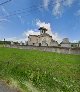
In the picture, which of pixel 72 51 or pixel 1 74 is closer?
pixel 1 74

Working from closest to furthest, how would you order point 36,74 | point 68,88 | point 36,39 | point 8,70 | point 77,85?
1. point 68,88
2. point 77,85
3. point 36,74
4. point 8,70
5. point 36,39

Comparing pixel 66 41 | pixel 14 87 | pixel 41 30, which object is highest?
pixel 41 30

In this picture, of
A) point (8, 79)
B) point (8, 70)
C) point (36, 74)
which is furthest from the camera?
point (8, 70)

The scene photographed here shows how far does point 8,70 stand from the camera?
1235cm

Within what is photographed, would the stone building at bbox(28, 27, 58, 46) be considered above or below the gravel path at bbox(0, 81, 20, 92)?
above

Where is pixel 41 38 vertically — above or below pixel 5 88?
above

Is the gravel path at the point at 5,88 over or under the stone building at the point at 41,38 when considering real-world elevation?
under

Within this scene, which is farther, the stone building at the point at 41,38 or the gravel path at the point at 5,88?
A: the stone building at the point at 41,38

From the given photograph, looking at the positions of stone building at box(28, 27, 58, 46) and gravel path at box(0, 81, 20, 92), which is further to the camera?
stone building at box(28, 27, 58, 46)

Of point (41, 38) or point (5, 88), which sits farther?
point (41, 38)

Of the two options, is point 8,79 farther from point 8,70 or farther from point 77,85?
point 77,85

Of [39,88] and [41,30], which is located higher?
[41,30]

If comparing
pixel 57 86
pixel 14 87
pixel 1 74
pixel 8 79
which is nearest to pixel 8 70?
pixel 1 74

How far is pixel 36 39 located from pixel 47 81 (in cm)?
6358
